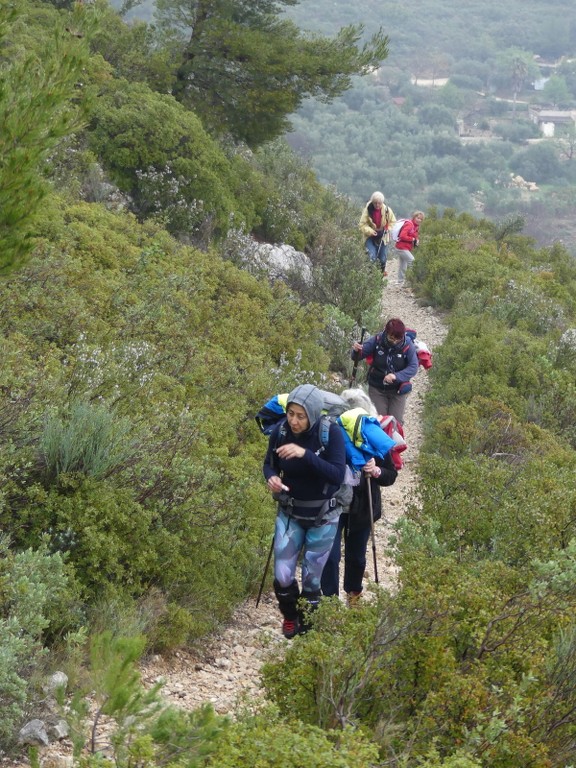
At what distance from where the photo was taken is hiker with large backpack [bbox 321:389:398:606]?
5.52m

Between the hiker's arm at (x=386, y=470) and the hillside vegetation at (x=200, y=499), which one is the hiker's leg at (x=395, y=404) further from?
the hiker's arm at (x=386, y=470)

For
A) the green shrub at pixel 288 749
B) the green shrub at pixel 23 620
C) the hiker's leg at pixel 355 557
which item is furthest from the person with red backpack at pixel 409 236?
the green shrub at pixel 288 749

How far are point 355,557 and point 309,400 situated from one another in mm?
1428

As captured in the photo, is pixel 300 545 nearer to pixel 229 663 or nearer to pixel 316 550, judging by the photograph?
pixel 316 550

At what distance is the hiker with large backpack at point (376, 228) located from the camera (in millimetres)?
14672

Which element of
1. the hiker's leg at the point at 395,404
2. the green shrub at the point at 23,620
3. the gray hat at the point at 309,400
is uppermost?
the gray hat at the point at 309,400

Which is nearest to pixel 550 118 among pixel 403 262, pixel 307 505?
pixel 403 262

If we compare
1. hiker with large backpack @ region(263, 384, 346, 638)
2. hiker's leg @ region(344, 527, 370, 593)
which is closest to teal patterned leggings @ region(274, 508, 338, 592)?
hiker with large backpack @ region(263, 384, 346, 638)

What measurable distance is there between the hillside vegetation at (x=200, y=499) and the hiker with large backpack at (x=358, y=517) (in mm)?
262

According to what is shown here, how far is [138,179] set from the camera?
1281 cm

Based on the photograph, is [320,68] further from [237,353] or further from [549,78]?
[549,78]

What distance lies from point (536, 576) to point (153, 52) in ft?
45.4

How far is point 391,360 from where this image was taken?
8.09 meters

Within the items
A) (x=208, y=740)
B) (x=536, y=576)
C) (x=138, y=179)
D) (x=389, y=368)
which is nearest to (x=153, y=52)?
(x=138, y=179)
